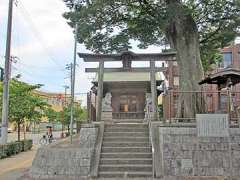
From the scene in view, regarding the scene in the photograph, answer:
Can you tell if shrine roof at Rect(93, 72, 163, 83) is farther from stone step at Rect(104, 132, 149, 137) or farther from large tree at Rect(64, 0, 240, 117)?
stone step at Rect(104, 132, 149, 137)

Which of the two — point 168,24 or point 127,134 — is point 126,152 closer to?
point 127,134

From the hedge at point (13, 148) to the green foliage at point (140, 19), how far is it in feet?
26.8

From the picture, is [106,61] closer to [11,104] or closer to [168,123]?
[168,123]

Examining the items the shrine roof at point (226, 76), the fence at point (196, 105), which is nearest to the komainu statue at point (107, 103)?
the fence at point (196, 105)

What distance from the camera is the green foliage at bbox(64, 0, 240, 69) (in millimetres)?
16203

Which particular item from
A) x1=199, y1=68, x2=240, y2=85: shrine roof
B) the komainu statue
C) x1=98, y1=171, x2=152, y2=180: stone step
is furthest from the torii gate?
the komainu statue

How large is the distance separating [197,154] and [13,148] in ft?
48.7

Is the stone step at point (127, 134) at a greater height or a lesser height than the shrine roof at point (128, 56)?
lesser

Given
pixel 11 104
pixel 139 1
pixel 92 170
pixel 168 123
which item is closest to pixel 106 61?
pixel 139 1

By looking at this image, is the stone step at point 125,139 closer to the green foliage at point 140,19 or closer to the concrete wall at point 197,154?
the concrete wall at point 197,154

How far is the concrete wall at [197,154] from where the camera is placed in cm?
1291

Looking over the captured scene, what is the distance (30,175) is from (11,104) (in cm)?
1495

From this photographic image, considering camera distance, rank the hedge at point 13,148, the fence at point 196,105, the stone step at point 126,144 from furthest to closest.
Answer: the hedge at point 13,148 < the stone step at point 126,144 < the fence at point 196,105

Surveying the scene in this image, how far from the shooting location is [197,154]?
13.2 m
